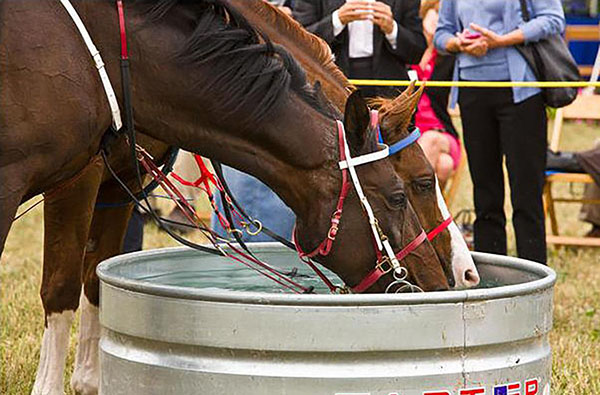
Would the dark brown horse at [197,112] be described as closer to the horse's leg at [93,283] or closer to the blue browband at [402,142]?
the blue browband at [402,142]

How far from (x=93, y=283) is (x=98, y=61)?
5.98 ft

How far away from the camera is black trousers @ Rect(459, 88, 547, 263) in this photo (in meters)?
6.23

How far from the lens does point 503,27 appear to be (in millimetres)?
6273

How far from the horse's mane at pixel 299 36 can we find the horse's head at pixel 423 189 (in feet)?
0.63

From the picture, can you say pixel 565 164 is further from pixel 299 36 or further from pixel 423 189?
pixel 299 36

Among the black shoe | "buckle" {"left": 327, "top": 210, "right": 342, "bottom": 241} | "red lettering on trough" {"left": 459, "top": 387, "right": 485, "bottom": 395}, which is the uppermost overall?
"buckle" {"left": 327, "top": 210, "right": 342, "bottom": 241}

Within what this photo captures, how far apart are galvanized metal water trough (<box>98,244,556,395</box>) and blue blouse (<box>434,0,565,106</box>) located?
3210mm

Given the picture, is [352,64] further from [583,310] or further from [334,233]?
[334,233]

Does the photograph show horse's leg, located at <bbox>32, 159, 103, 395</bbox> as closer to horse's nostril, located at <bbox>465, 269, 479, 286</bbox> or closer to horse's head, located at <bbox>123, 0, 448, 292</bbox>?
horse's head, located at <bbox>123, 0, 448, 292</bbox>

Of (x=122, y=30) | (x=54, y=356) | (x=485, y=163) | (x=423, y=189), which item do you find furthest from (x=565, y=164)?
(x=122, y=30)

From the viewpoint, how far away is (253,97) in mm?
3244

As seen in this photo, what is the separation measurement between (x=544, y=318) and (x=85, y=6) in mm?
1595

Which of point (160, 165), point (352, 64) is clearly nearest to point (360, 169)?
point (160, 165)

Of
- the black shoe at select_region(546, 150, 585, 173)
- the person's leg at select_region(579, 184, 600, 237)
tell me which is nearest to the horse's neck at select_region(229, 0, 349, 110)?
the black shoe at select_region(546, 150, 585, 173)
